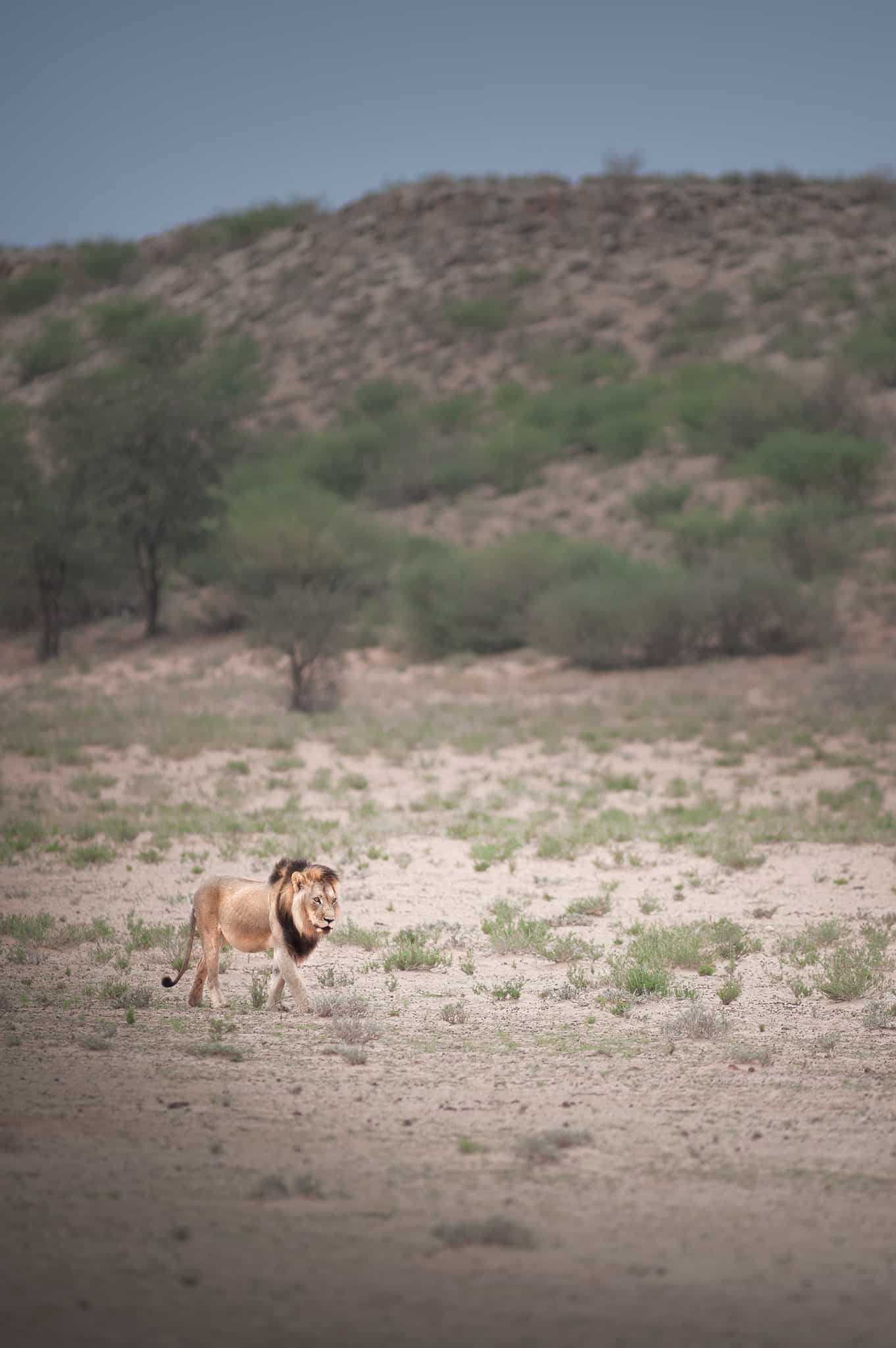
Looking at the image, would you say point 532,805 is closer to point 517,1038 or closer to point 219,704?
point 517,1038

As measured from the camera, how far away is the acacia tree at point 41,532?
32.5 metres

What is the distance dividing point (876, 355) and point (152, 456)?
79.0 feet

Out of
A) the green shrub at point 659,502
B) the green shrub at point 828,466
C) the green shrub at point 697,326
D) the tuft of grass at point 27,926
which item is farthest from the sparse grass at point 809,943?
the green shrub at point 697,326

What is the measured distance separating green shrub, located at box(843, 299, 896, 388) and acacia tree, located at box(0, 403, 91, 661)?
25.7 metres

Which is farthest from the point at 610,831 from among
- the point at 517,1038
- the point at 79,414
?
the point at 79,414

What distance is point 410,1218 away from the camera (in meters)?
4.23

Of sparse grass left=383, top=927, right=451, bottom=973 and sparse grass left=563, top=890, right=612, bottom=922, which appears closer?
sparse grass left=383, top=927, right=451, bottom=973

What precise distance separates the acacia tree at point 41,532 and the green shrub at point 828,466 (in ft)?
63.7

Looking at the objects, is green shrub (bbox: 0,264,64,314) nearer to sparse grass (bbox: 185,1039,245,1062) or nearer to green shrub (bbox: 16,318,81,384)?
green shrub (bbox: 16,318,81,384)

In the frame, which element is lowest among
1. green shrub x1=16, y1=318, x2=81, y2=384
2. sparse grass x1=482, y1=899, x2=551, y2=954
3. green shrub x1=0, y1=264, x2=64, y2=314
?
sparse grass x1=482, y1=899, x2=551, y2=954

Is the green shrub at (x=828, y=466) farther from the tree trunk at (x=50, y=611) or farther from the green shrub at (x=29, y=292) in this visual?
the green shrub at (x=29, y=292)

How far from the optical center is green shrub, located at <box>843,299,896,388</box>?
42312 millimetres

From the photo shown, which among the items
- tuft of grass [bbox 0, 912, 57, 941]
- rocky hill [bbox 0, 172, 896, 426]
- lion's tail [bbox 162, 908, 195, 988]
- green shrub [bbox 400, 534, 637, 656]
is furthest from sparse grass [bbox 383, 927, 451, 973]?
rocky hill [bbox 0, 172, 896, 426]

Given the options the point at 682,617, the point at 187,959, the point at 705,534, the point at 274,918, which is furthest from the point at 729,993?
the point at 705,534
